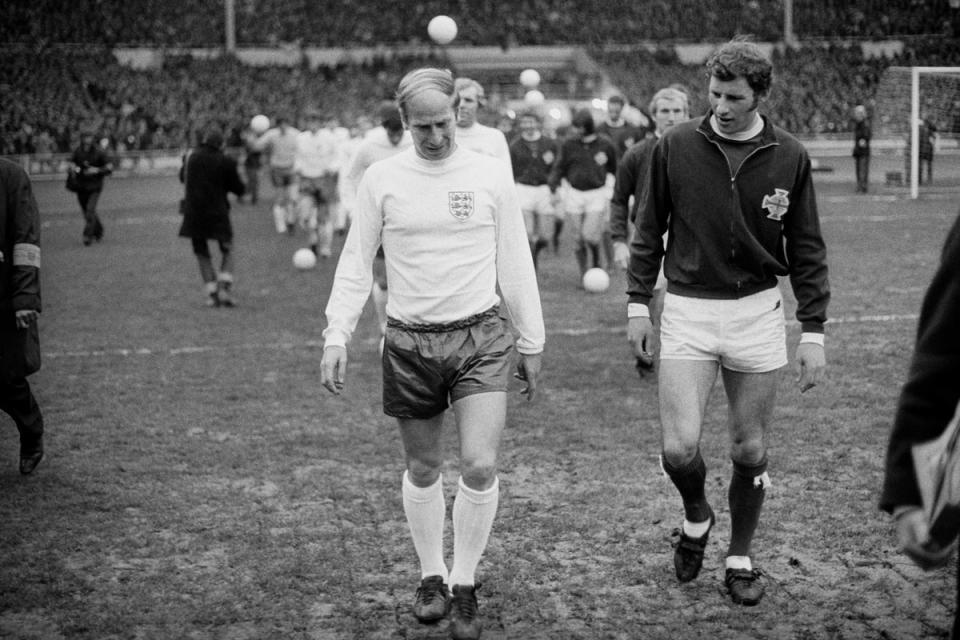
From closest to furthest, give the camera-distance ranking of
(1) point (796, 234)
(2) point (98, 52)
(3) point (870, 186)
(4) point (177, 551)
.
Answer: (1) point (796, 234), (4) point (177, 551), (3) point (870, 186), (2) point (98, 52)

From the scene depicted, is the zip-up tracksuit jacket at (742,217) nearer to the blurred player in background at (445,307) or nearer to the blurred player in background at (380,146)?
the blurred player in background at (445,307)

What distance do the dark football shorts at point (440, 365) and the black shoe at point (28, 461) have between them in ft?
10.7

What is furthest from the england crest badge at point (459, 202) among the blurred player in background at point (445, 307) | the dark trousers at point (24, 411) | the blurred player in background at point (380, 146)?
the blurred player in background at point (380, 146)

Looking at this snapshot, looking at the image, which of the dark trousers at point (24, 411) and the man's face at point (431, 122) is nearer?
the man's face at point (431, 122)

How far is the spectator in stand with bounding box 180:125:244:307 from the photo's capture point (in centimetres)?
1342

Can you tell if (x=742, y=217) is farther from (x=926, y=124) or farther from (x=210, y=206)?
(x=926, y=124)

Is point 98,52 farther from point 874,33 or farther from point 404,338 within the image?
point 404,338

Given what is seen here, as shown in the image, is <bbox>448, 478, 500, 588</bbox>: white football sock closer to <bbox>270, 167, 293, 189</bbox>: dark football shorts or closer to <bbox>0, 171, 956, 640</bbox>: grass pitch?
<bbox>0, 171, 956, 640</bbox>: grass pitch

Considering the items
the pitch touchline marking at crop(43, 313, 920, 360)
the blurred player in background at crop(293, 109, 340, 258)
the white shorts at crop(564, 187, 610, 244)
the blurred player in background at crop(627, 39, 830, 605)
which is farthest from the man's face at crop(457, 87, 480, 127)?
the blurred player in background at crop(293, 109, 340, 258)

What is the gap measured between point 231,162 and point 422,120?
31.4 feet

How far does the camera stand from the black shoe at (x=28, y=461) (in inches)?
279

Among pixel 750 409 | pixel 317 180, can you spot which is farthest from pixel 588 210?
pixel 750 409

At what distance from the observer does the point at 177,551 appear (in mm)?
5734

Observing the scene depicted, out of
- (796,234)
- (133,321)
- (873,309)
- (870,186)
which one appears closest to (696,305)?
(796,234)
